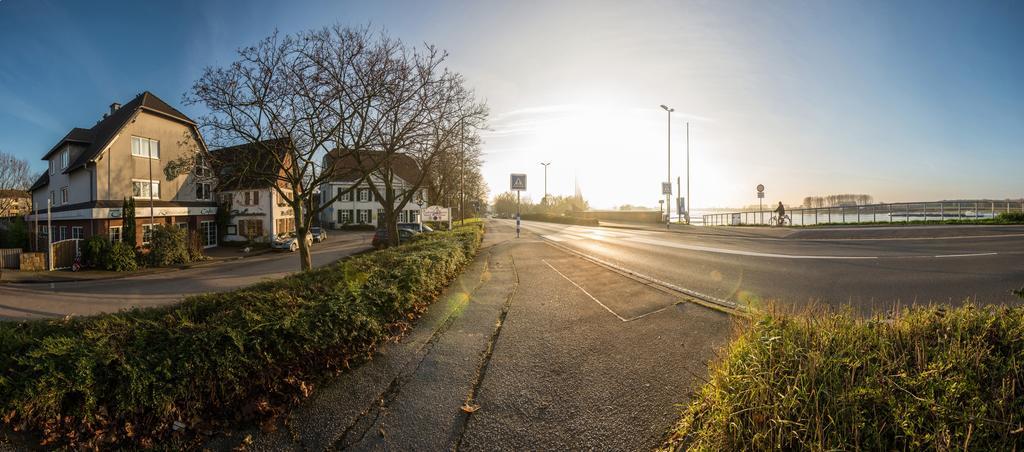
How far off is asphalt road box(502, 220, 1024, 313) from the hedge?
5.48m

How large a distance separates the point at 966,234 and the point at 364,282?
24.8 meters

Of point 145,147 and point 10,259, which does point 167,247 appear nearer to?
point 10,259

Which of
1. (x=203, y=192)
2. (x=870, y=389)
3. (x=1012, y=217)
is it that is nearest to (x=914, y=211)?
(x=1012, y=217)

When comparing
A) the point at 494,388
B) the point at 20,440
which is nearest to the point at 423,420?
the point at 494,388

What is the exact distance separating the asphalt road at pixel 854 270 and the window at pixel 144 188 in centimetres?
3217

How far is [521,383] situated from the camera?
4.05 m

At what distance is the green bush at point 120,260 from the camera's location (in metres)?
20.6

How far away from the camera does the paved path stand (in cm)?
312

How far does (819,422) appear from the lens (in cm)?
237

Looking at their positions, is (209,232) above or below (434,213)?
below

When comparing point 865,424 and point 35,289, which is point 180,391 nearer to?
point 865,424

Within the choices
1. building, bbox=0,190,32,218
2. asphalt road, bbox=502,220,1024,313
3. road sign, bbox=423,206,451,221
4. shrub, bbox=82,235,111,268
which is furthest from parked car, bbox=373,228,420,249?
building, bbox=0,190,32,218

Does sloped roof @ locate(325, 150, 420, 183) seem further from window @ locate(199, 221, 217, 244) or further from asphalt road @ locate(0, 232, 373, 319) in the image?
window @ locate(199, 221, 217, 244)

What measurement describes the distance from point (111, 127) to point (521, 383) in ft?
128
